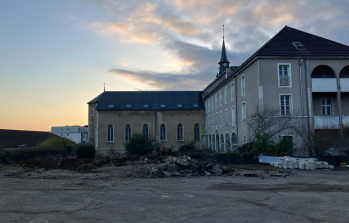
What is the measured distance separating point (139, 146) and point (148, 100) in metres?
21.0

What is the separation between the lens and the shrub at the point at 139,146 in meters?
31.2

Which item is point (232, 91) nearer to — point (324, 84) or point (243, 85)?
point (243, 85)

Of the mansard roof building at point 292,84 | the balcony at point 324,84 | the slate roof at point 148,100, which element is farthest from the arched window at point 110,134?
the balcony at point 324,84

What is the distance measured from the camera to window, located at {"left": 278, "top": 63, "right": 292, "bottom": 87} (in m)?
24.5

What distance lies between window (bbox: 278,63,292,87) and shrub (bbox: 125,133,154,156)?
1485cm

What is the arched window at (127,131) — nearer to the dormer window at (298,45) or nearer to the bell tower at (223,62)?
the bell tower at (223,62)

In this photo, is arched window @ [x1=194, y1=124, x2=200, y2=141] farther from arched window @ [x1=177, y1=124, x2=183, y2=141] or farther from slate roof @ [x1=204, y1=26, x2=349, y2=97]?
slate roof @ [x1=204, y1=26, x2=349, y2=97]

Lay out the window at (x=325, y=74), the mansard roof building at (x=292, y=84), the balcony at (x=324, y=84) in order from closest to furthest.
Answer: the mansard roof building at (x=292, y=84) < the balcony at (x=324, y=84) < the window at (x=325, y=74)

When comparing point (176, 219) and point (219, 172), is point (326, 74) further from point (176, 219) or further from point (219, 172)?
point (176, 219)

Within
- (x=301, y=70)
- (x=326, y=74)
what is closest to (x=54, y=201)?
(x=301, y=70)

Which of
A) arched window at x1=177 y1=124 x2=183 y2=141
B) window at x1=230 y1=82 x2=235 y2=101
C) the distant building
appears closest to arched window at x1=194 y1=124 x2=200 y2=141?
arched window at x1=177 y1=124 x2=183 y2=141

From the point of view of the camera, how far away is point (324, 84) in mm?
24812

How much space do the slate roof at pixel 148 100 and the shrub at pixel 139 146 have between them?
17831 millimetres

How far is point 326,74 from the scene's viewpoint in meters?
26.4
